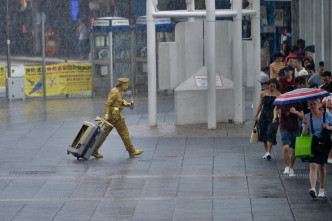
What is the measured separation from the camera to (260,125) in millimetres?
14555

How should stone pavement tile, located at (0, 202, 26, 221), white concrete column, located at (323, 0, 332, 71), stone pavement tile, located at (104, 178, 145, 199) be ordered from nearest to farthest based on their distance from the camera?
stone pavement tile, located at (0, 202, 26, 221) → stone pavement tile, located at (104, 178, 145, 199) → white concrete column, located at (323, 0, 332, 71)

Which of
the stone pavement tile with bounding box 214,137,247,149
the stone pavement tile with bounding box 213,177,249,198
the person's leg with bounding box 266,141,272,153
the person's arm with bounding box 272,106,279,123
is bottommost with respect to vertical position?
the stone pavement tile with bounding box 213,177,249,198

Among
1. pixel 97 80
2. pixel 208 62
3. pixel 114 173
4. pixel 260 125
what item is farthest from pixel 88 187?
pixel 97 80

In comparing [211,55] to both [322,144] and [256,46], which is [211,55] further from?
[322,144]

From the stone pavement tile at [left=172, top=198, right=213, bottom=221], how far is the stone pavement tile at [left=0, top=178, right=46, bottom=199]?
2.35m

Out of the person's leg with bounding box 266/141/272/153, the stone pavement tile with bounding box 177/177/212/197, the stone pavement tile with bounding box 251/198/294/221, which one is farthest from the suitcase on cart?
the stone pavement tile with bounding box 251/198/294/221

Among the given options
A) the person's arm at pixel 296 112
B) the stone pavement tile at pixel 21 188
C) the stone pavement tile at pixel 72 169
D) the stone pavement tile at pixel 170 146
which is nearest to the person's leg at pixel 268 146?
the stone pavement tile at pixel 170 146

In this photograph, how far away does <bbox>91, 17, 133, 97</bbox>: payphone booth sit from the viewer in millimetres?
27531

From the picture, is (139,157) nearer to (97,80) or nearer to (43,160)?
(43,160)

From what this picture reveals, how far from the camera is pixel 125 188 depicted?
40.0 feet

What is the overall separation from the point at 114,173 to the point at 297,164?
322cm

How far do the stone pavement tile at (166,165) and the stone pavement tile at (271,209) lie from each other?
259 cm

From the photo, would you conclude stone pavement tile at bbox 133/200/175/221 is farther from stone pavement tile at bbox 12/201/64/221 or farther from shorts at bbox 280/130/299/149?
shorts at bbox 280/130/299/149

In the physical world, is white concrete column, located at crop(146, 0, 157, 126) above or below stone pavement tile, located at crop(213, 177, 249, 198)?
→ above
